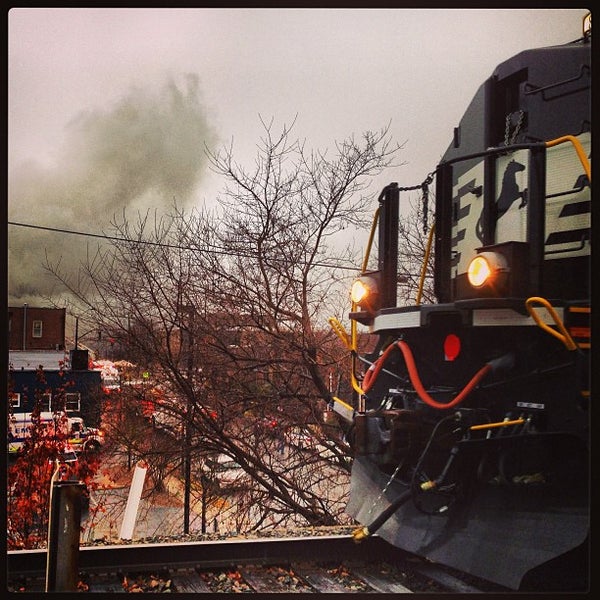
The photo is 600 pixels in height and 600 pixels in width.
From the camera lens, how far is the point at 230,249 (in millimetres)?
6020

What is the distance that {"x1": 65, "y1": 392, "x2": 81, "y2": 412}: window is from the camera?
5305mm

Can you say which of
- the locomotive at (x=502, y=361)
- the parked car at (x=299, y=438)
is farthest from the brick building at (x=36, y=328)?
the parked car at (x=299, y=438)

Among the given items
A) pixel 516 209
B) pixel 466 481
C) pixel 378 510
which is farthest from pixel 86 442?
pixel 516 209

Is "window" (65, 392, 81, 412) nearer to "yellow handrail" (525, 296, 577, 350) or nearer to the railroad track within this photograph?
the railroad track

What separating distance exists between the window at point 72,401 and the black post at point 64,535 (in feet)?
9.65

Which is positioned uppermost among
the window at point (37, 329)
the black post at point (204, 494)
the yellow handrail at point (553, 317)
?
the yellow handrail at point (553, 317)

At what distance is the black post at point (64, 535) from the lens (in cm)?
246

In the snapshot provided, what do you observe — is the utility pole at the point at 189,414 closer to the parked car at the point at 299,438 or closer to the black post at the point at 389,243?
the parked car at the point at 299,438

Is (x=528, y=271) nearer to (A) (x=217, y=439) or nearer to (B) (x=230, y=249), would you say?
(B) (x=230, y=249)

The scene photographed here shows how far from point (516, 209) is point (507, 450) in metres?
1.24

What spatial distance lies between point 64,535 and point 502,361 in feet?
7.22

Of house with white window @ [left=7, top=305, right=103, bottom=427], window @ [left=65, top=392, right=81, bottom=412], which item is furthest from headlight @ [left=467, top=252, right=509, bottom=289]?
window @ [left=65, top=392, right=81, bottom=412]

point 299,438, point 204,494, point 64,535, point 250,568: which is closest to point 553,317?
point 250,568

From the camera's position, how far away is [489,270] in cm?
253
